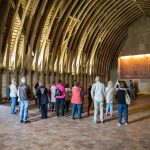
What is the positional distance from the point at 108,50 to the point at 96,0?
407 inches

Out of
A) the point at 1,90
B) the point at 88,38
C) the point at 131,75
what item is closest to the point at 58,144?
the point at 1,90

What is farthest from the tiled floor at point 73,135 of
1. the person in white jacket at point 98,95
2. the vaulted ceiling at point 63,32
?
the vaulted ceiling at point 63,32

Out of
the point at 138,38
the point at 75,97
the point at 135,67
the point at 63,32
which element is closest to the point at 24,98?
the point at 75,97

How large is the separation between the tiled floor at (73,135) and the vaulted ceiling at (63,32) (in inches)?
330

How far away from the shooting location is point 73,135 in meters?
6.99

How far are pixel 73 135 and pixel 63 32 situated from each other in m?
14.9

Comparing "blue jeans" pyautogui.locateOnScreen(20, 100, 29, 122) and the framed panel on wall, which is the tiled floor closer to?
"blue jeans" pyautogui.locateOnScreen(20, 100, 29, 122)

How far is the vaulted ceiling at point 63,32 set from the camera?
16.3 m

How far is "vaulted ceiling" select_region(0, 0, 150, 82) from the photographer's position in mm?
16344

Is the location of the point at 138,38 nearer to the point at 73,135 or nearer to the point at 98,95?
the point at 98,95

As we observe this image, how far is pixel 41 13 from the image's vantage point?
17375 millimetres

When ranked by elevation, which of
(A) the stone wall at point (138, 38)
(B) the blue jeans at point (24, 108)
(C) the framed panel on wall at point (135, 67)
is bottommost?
(B) the blue jeans at point (24, 108)

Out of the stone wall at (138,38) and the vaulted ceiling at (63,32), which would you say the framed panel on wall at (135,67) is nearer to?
the stone wall at (138,38)

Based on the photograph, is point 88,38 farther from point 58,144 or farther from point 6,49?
point 58,144
